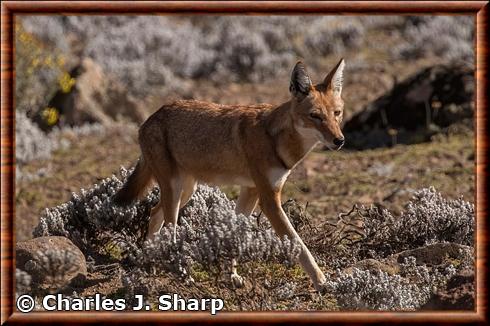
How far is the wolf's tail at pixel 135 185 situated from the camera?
7699 mm

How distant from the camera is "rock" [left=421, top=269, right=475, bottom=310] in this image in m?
6.05

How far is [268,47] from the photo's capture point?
63.5 ft

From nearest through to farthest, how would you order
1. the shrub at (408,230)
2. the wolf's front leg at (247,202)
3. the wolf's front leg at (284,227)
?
the wolf's front leg at (284,227)
the wolf's front leg at (247,202)
the shrub at (408,230)

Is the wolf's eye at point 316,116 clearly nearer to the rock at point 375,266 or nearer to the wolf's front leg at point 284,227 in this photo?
the wolf's front leg at point 284,227

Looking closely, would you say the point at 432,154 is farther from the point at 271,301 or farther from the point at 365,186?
the point at 271,301

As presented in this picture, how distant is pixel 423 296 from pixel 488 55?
171 cm

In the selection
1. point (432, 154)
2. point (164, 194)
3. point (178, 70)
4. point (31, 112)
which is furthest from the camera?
point (178, 70)

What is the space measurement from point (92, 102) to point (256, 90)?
3115mm

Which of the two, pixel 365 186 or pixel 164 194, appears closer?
pixel 164 194

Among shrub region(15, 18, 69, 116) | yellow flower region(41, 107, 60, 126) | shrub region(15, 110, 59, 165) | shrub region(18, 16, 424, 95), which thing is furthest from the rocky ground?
shrub region(18, 16, 424, 95)

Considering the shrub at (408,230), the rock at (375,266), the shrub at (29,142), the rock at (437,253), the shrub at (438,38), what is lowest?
the rock at (375,266)

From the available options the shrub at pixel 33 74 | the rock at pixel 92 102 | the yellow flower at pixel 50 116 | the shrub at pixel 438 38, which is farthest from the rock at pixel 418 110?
the shrub at pixel 33 74

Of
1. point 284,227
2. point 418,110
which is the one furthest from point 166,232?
point 418,110

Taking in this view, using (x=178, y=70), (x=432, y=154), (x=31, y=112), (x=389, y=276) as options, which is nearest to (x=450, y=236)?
(x=389, y=276)
